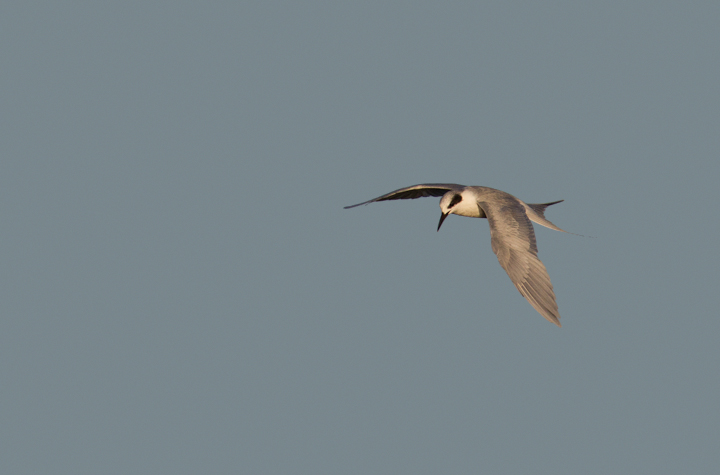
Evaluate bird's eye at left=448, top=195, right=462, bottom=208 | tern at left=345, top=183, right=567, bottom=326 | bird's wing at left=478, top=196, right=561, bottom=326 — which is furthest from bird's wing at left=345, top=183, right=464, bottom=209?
bird's wing at left=478, top=196, right=561, bottom=326

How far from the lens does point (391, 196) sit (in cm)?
1375

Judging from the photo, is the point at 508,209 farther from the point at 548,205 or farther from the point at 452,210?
the point at 548,205

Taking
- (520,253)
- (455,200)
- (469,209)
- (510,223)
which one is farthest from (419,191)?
(520,253)

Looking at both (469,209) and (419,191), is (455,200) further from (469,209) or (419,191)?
(419,191)

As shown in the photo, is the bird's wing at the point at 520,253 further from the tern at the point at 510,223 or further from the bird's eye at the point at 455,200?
the bird's eye at the point at 455,200

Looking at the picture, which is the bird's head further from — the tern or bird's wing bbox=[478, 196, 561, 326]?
bird's wing bbox=[478, 196, 561, 326]

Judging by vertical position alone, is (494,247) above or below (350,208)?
below

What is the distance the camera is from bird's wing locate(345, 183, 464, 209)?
13291 mm

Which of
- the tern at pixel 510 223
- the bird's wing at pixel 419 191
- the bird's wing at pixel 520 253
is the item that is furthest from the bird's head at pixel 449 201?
the bird's wing at pixel 520 253

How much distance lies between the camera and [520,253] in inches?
384

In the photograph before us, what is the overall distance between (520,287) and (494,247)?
1009mm

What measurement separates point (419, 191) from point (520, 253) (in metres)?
4.49

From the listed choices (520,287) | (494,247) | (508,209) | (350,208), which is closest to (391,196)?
(350,208)

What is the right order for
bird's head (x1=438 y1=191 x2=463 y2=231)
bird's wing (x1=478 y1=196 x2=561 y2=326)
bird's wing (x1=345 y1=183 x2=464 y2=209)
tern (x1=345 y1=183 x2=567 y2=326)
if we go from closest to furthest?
bird's wing (x1=478 y1=196 x2=561 y2=326)
tern (x1=345 y1=183 x2=567 y2=326)
bird's head (x1=438 y1=191 x2=463 y2=231)
bird's wing (x1=345 y1=183 x2=464 y2=209)
